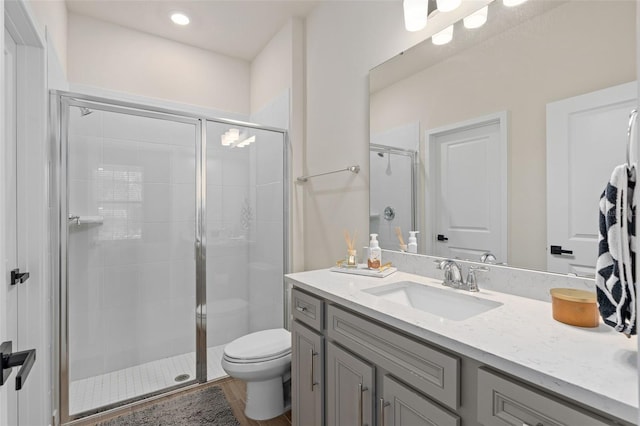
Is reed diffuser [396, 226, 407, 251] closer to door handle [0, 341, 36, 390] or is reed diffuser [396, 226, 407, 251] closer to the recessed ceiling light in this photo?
door handle [0, 341, 36, 390]

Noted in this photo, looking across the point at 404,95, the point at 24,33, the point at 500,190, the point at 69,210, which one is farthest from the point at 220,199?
the point at 500,190

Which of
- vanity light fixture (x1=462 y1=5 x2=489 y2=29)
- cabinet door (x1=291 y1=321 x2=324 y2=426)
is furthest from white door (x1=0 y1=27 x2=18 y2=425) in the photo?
vanity light fixture (x1=462 y1=5 x2=489 y2=29)

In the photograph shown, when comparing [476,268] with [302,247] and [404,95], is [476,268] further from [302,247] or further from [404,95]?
[302,247]

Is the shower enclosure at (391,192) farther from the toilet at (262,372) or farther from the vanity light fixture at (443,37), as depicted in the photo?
the toilet at (262,372)

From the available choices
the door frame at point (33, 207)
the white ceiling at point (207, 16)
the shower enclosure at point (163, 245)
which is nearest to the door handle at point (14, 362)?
the door frame at point (33, 207)

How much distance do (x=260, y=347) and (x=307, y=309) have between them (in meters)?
0.67

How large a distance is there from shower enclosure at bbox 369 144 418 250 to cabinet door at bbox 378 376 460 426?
815mm

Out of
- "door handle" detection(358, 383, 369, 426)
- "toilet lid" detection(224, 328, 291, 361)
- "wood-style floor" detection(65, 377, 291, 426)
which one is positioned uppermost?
"door handle" detection(358, 383, 369, 426)

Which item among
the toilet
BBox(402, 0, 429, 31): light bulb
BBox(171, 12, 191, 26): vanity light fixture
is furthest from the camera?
BBox(171, 12, 191, 26): vanity light fixture

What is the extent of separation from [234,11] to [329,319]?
2.26 metres

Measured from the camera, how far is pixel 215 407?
6.24ft

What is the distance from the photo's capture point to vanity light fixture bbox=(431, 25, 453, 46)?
1.39 m

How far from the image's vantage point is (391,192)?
1.70 meters

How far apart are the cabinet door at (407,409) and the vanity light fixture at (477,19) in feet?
4.53
